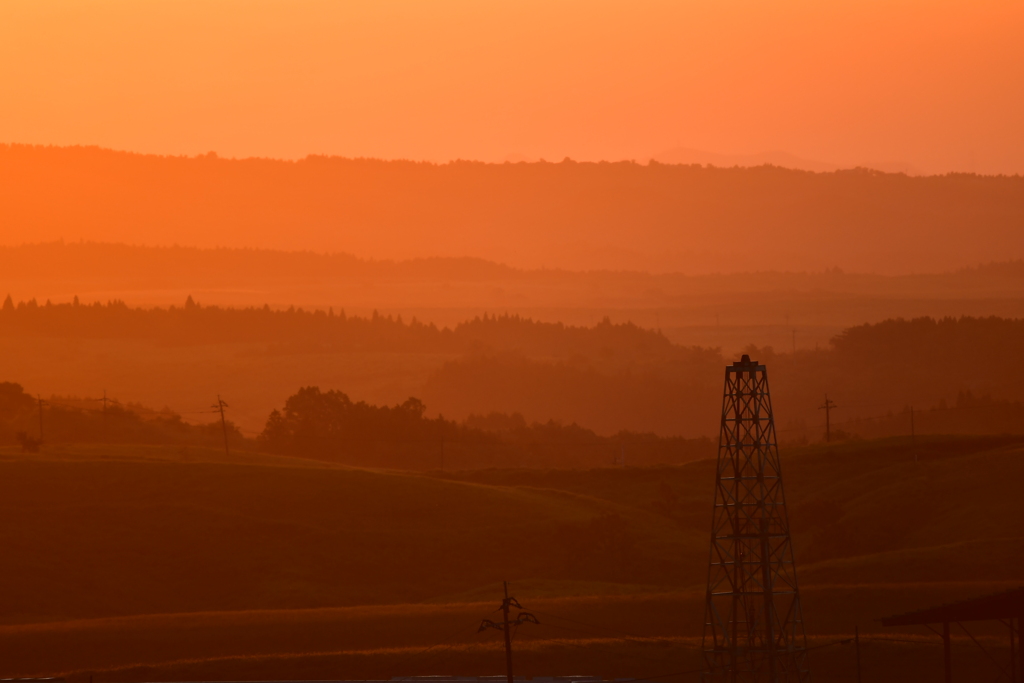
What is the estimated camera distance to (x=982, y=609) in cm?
4078

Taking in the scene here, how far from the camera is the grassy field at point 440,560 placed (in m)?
66.7

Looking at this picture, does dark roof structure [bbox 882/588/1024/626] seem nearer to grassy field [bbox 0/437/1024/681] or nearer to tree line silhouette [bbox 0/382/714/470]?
grassy field [bbox 0/437/1024/681]

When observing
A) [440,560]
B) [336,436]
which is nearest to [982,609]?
[440,560]

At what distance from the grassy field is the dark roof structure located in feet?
53.1

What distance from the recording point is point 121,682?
63.2 metres

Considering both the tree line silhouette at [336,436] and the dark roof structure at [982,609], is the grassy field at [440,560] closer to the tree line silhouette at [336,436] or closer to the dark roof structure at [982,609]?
the dark roof structure at [982,609]

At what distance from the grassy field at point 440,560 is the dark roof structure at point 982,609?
1618 centimetres

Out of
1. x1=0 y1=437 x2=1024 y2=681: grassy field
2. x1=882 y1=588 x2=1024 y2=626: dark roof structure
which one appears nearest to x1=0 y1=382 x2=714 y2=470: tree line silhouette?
x1=0 y1=437 x2=1024 y2=681: grassy field

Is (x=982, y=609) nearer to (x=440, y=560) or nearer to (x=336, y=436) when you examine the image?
(x=440, y=560)

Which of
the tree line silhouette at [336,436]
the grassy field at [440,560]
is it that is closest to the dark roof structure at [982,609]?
the grassy field at [440,560]

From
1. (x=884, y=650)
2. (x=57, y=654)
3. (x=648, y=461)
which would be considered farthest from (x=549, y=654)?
(x=648, y=461)

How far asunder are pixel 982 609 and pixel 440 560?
73314 millimetres

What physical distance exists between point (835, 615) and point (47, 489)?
2755 inches

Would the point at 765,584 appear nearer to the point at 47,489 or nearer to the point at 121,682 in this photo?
the point at 121,682
